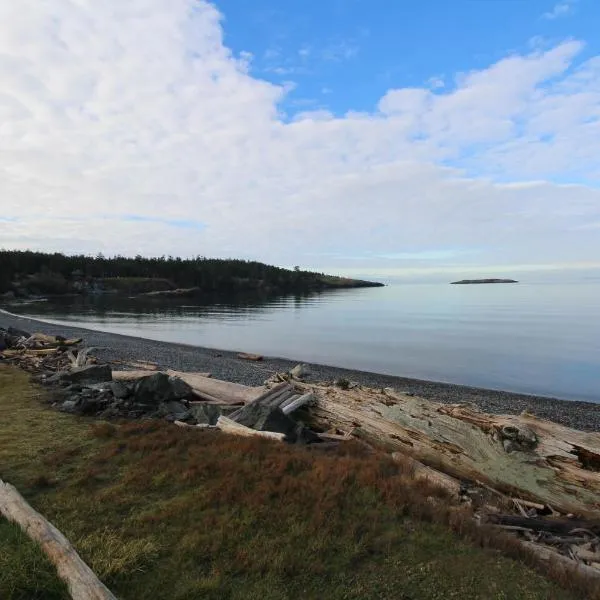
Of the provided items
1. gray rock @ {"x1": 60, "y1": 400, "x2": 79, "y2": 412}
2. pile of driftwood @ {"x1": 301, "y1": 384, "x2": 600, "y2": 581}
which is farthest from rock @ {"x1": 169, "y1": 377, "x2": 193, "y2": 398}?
pile of driftwood @ {"x1": 301, "y1": 384, "x2": 600, "y2": 581}

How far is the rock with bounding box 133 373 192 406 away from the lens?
1252 cm

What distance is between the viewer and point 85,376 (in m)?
14.9

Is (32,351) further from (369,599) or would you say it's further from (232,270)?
(232,270)

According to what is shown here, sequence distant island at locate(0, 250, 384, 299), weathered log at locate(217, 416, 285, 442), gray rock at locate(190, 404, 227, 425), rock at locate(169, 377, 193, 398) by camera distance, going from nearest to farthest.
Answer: weathered log at locate(217, 416, 285, 442) → gray rock at locate(190, 404, 227, 425) → rock at locate(169, 377, 193, 398) → distant island at locate(0, 250, 384, 299)

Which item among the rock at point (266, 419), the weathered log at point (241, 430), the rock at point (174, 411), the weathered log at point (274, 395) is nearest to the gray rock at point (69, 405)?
the rock at point (174, 411)

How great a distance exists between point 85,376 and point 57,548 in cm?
1104

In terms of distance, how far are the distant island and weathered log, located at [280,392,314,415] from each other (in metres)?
109

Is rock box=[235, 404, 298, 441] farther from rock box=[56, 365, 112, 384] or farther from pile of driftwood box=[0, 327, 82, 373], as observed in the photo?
pile of driftwood box=[0, 327, 82, 373]

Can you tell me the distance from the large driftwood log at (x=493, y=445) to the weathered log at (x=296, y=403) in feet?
2.21

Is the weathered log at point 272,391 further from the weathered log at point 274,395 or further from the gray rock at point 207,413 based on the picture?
the gray rock at point 207,413

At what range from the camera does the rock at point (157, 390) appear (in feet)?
41.1

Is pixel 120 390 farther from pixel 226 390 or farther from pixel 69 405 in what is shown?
pixel 226 390

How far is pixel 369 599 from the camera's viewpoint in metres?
4.58

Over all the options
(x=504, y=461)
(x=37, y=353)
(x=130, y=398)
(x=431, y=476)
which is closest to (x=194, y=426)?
(x=130, y=398)
